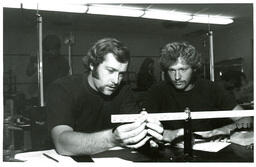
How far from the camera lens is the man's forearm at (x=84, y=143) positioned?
3.60 feet

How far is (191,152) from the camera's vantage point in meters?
1.10

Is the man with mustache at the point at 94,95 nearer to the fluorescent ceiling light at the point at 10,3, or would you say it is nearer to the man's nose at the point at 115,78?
the man's nose at the point at 115,78

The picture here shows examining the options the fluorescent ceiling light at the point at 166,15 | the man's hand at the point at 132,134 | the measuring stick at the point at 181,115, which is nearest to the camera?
the man's hand at the point at 132,134

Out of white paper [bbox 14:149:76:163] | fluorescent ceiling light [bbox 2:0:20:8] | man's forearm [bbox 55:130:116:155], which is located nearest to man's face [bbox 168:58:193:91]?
man's forearm [bbox 55:130:116:155]

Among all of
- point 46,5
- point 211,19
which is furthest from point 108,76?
point 211,19

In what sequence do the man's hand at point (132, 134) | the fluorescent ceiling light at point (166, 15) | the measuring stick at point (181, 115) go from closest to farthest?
the man's hand at point (132, 134)
the measuring stick at point (181, 115)
the fluorescent ceiling light at point (166, 15)

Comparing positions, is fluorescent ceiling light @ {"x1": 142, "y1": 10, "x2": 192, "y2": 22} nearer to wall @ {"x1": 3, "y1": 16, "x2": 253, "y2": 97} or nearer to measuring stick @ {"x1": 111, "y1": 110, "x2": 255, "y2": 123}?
wall @ {"x1": 3, "y1": 16, "x2": 253, "y2": 97}

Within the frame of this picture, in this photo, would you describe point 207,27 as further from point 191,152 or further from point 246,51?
point 191,152

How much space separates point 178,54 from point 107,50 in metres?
0.34

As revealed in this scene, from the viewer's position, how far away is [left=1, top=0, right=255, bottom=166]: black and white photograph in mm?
1273

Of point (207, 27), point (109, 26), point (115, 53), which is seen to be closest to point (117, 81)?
point (115, 53)

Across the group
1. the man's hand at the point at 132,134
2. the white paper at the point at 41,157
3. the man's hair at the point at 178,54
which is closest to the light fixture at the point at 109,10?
the man's hair at the point at 178,54

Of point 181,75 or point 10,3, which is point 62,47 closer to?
point 10,3

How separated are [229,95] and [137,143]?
0.55m
